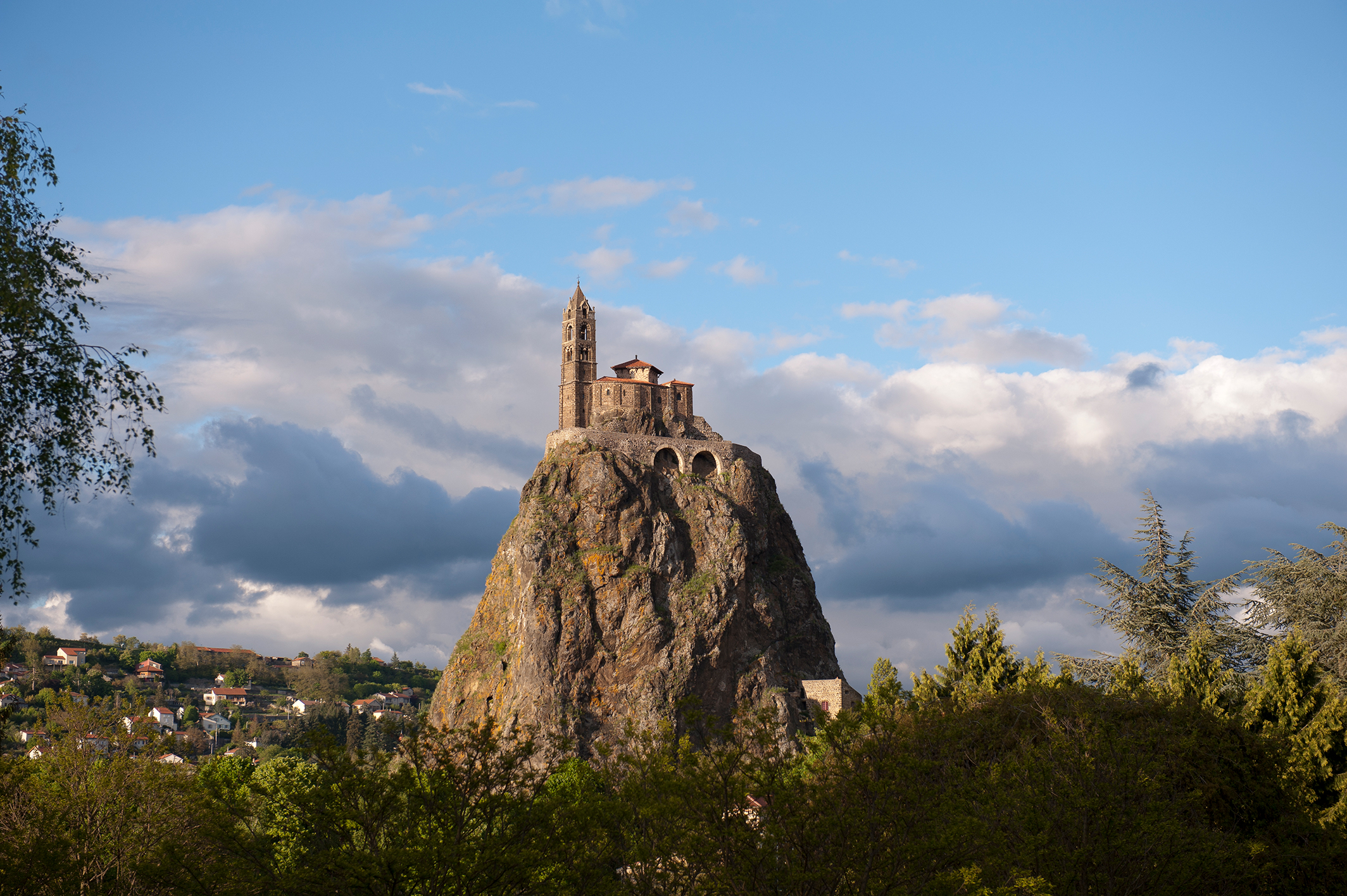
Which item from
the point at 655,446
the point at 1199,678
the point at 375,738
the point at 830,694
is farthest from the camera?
the point at 375,738

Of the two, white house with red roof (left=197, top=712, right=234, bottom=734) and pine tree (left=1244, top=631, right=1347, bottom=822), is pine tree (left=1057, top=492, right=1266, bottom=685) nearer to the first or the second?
pine tree (left=1244, top=631, right=1347, bottom=822)

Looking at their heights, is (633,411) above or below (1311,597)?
above

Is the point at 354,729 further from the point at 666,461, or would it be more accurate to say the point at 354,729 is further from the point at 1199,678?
the point at 1199,678

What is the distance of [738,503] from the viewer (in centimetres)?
10519

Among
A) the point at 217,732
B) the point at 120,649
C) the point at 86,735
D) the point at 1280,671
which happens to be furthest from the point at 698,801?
the point at 120,649

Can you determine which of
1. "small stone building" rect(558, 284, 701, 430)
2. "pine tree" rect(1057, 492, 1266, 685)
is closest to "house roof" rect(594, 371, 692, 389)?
"small stone building" rect(558, 284, 701, 430)

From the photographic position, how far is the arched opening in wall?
10475 centimetres

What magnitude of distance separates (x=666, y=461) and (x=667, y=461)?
86 millimetres

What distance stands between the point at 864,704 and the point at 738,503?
274 ft

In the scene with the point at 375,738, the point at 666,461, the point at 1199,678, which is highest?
the point at 666,461

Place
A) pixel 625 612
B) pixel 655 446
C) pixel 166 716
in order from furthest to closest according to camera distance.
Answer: pixel 166 716, pixel 655 446, pixel 625 612

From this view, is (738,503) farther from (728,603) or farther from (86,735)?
(86,735)

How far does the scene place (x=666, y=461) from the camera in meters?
106

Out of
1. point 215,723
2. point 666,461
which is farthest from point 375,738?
point 666,461
